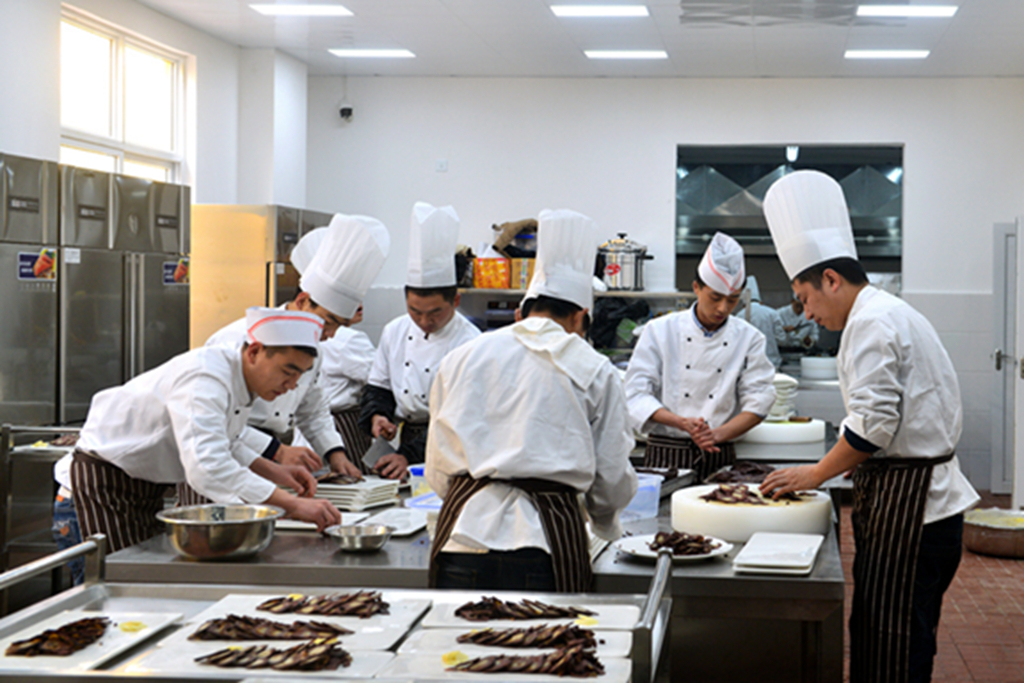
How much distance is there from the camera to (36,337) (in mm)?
4906

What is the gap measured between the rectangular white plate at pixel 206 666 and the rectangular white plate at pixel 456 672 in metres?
0.03

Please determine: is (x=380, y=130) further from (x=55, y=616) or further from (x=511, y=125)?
(x=55, y=616)

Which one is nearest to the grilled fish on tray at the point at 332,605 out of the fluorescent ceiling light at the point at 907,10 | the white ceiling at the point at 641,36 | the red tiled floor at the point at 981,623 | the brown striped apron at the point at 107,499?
the brown striped apron at the point at 107,499

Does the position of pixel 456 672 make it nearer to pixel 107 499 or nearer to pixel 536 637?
pixel 536 637

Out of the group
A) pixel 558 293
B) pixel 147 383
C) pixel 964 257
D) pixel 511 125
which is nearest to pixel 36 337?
pixel 147 383

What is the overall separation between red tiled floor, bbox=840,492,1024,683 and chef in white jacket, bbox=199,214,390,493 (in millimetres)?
2286

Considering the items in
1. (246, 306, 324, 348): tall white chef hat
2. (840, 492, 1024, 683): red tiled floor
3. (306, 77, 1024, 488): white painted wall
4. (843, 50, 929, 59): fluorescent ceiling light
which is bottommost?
(840, 492, 1024, 683): red tiled floor

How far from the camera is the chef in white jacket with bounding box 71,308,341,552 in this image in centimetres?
258

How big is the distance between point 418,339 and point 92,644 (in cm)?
259

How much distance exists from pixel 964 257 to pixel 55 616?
24.5 feet

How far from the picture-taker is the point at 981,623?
465cm

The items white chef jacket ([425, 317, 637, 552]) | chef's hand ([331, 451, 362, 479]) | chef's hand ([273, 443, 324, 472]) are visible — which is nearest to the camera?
white chef jacket ([425, 317, 637, 552])

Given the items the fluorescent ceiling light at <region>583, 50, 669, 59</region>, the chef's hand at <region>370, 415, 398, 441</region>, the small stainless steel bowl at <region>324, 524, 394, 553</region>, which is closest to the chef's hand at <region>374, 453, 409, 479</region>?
the chef's hand at <region>370, 415, 398, 441</region>

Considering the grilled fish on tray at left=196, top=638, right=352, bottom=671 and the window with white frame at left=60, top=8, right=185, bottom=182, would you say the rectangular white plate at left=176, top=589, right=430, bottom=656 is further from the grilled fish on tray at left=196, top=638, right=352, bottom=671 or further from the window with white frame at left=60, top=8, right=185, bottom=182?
the window with white frame at left=60, top=8, right=185, bottom=182
